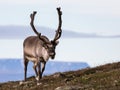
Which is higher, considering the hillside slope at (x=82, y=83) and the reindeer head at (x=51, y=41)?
the reindeer head at (x=51, y=41)

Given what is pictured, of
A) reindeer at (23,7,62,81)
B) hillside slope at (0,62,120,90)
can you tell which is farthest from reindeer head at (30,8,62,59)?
hillside slope at (0,62,120,90)

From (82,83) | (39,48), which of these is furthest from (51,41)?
(82,83)

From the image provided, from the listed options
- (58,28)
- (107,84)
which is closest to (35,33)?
(58,28)

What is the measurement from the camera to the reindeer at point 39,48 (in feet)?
121

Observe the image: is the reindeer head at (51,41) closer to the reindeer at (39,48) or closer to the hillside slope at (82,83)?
the reindeer at (39,48)

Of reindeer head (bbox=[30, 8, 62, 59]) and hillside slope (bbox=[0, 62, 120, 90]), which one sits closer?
hillside slope (bbox=[0, 62, 120, 90])

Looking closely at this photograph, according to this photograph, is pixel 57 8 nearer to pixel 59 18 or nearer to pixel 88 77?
pixel 59 18

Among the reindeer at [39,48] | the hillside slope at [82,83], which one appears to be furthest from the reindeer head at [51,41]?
the hillside slope at [82,83]

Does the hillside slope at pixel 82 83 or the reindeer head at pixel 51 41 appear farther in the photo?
the reindeer head at pixel 51 41

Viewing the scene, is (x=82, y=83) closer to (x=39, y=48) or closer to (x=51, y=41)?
(x=51, y=41)

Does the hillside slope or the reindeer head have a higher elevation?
the reindeer head

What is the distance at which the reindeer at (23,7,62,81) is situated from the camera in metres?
37.0

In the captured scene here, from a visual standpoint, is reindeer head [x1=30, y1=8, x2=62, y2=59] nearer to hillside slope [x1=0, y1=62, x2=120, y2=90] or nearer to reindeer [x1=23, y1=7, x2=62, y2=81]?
reindeer [x1=23, y1=7, x2=62, y2=81]

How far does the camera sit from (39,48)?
38.7 m
